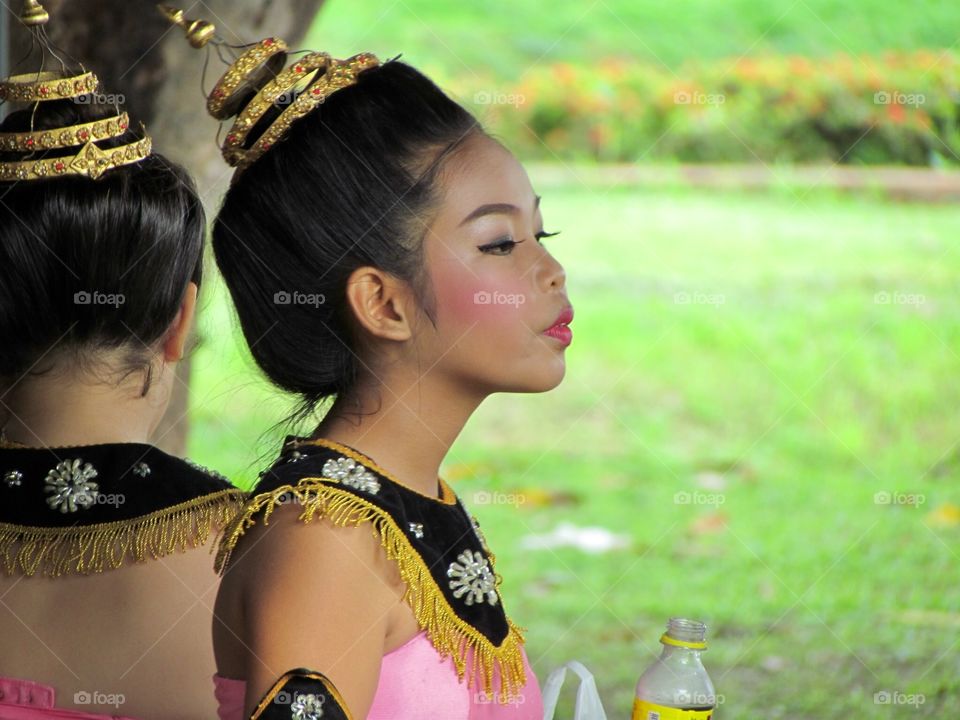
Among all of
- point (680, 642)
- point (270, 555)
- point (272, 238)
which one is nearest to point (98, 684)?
point (270, 555)

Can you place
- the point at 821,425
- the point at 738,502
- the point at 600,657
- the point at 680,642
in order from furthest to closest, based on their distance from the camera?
1. the point at 821,425
2. the point at 738,502
3. the point at 600,657
4. the point at 680,642

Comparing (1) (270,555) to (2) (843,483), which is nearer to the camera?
(1) (270,555)

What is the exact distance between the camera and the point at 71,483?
1.85m

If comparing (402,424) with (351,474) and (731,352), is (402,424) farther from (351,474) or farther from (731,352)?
(731,352)

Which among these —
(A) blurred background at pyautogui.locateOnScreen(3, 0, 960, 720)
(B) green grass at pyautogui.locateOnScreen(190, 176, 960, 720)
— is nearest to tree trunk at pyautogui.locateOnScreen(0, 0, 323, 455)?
(A) blurred background at pyautogui.locateOnScreen(3, 0, 960, 720)

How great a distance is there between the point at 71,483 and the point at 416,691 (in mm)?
663

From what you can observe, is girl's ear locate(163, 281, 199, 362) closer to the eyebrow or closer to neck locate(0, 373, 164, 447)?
neck locate(0, 373, 164, 447)

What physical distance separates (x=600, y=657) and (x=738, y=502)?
60.5 inches

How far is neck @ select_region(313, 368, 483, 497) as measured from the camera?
162 cm

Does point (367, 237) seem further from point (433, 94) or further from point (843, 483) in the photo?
point (843, 483)

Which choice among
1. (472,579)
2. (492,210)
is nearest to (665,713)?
(472,579)

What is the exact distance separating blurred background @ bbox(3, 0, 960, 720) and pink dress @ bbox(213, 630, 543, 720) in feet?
8.59

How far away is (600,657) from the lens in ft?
15.4

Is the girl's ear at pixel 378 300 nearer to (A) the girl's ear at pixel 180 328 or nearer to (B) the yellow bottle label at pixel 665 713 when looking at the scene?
(A) the girl's ear at pixel 180 328
